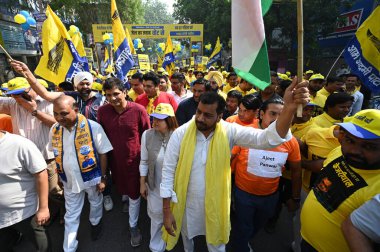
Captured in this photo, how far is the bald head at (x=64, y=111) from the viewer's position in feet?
7.64

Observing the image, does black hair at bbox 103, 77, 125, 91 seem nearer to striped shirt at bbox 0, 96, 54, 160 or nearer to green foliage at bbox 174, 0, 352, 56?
striped shirt at bbox 0, 96, 54, 160

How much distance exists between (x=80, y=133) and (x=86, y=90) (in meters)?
1.36

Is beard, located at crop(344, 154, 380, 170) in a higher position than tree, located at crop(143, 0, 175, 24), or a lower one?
lower

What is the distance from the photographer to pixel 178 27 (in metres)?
19.5

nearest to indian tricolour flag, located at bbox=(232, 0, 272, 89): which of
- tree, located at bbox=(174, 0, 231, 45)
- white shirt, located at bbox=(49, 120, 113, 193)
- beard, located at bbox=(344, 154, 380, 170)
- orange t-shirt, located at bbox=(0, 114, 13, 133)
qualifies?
beard, located at bbox=(344, 154, 380, 170)

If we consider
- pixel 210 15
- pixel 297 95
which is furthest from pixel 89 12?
pixel 297 95

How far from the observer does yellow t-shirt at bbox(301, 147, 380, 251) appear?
1390 millimetres

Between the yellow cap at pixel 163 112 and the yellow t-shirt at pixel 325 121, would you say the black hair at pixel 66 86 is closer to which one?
the yellow cap at pixel 163 112

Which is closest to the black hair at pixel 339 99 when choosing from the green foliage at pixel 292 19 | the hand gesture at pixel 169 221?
the hand gesture at pixel 169 221

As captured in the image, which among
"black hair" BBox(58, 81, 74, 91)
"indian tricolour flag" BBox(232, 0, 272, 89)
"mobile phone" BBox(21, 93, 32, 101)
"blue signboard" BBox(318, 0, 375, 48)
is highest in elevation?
"blue signboard" BBox(318, 0, 375, 48)

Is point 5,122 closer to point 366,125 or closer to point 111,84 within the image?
point 111,84

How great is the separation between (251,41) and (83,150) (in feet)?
6.85

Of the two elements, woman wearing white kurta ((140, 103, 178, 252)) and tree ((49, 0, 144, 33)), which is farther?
tree ((49, 0, 144, 33))

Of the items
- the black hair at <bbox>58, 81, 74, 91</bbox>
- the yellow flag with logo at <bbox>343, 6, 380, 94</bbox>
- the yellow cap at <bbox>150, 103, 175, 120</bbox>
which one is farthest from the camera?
the black hair at <bbox>58, 81, 74, 91</bbox>
